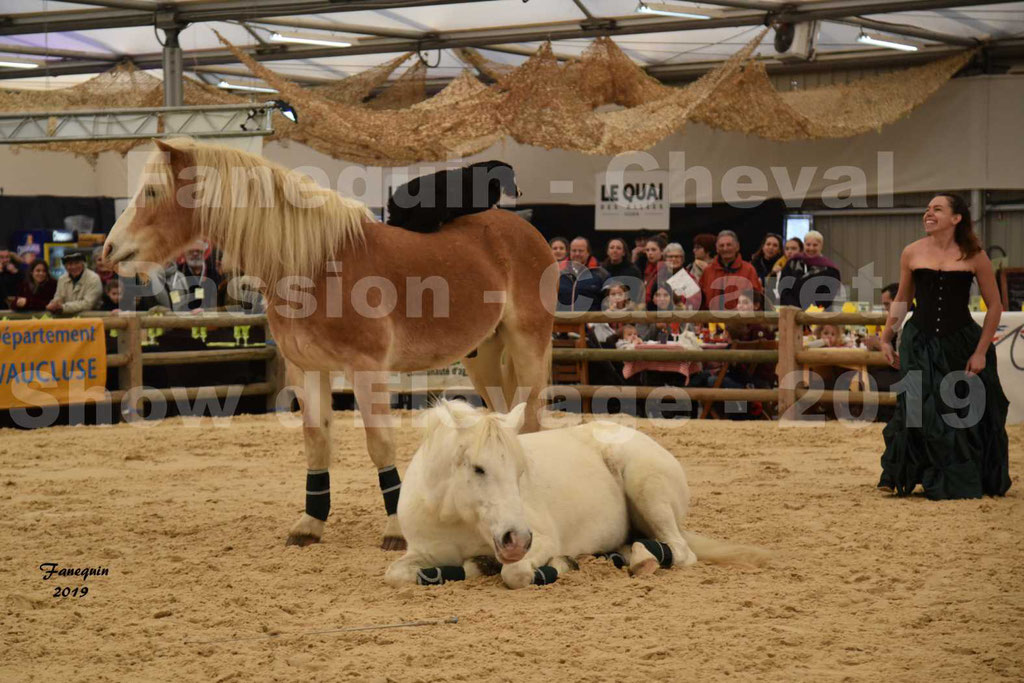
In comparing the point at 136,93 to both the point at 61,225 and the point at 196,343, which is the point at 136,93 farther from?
the point at 61,225

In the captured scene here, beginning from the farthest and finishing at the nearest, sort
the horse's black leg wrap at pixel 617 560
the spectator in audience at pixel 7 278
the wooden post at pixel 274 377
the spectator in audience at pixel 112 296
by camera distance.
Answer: the spectator in audience at pixel 7 278 < the spectator in audience at pixel 112 296 < the wooden post at pixel 274 377 < the horse's black leg wrap at pixel 617 560

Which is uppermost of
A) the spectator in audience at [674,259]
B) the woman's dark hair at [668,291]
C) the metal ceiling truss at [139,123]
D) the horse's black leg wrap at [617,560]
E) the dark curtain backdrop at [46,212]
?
the metal ceiling truss at [139,123]

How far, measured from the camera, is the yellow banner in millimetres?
8883

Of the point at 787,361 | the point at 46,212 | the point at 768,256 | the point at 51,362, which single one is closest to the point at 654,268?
the point at 768,256

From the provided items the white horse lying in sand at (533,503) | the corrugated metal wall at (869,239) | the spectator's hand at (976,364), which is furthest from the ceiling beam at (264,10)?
the white horse lying in sand at (533,503)

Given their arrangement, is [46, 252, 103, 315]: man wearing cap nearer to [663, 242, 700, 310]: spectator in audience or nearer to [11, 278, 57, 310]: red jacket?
[11, 278, 57, 310]: red jacket

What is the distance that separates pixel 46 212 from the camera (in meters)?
16.7

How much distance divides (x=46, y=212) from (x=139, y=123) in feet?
23.5

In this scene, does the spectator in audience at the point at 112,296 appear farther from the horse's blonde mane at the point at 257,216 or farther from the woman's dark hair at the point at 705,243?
the horse's blonde mane at the point at 257,216

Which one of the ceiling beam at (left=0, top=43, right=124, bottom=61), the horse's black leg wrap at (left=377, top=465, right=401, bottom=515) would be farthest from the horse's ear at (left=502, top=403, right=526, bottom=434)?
the ceiling beam at (left=0, top=43, right=124, bottom=61)

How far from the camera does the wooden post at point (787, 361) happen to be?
29.5 feet

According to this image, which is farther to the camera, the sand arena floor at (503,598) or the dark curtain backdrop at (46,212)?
the dark curtain backdrop at (46,212)

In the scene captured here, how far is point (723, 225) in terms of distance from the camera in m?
14.5

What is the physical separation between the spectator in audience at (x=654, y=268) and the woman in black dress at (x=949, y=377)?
412cm
